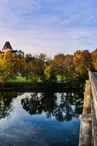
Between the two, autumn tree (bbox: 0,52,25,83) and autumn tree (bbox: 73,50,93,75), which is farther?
autumn tree (bbox: 73,50,93,75)

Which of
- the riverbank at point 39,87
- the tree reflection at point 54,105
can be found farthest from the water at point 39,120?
the riverbank at point 39,87

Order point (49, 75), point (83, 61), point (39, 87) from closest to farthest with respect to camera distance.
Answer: point (39, 87) < point (49, 75) < point (83, 61)

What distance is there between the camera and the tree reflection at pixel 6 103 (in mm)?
42331

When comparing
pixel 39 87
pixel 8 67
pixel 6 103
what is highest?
pixel 8 67

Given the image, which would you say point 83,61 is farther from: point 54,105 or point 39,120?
point 39,120

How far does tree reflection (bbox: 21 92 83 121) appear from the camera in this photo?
138 feet

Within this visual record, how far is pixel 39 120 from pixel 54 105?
12.1 meters

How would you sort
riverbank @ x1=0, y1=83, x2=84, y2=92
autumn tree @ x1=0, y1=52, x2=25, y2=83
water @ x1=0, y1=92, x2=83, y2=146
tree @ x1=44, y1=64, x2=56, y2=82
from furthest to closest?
tree @ x1=44, y1=64, x2=56, y2=82 → autumn tree @ x1=0, y1=52, x2=25, y2=83 → riverbank @ x1=0, y1=83, x2=84, y2=92 → water @ x1=0, y1=92, x2=83, y2=146

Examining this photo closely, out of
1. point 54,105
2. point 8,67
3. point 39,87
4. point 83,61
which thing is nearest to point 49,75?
point 39,87

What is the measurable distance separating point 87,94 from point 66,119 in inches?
508

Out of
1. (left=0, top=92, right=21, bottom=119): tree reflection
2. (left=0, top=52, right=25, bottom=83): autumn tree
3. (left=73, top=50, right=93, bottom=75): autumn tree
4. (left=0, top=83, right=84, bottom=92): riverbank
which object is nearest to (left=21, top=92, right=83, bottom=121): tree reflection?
(left=0, top=92, right=21, bottom=119): tree reflection

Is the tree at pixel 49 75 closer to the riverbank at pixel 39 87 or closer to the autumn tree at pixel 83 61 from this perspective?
the riverbank at pixel 39 87

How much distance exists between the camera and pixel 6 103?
51375 mm

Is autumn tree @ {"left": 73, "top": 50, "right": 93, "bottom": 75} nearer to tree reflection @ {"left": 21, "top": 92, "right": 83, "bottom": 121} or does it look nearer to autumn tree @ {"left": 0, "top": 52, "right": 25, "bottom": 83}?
autumn tree @ {"left": 0, "top": 52, "right": 25, "bottom": 83}
